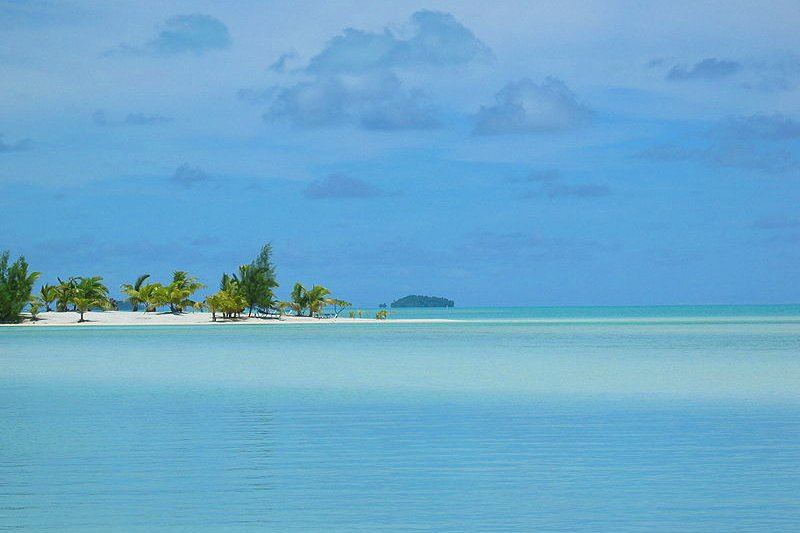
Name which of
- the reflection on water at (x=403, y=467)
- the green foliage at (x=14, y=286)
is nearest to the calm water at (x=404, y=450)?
the reflection on water at (x=403, y=467)

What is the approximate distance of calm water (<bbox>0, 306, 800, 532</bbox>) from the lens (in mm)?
10680

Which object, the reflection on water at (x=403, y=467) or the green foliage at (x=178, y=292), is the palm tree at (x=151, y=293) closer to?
the green foliage at (x=178, y=292)

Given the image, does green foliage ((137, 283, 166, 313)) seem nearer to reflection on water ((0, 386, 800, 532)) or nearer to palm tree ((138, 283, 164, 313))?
palm tree ((138, 283, 164, 313))

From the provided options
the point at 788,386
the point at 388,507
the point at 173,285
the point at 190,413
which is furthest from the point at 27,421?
the point at 173,285

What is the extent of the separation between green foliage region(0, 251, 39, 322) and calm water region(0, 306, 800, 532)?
4823cm

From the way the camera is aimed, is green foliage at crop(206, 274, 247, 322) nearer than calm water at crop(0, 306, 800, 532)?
No

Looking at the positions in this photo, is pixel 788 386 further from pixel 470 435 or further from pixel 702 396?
pixel 470 435

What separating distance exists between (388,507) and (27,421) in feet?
32.1

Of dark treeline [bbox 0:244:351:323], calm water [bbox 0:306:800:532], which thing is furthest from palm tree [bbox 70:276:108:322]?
calm water [bbox 0:306:800:532]

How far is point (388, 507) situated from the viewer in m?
11.0

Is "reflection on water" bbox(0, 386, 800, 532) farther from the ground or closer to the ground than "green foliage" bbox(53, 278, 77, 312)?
closer to the ground

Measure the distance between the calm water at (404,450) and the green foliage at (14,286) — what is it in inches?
1899

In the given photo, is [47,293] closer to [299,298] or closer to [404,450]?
[299,298]

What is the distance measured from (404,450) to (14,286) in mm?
67228
